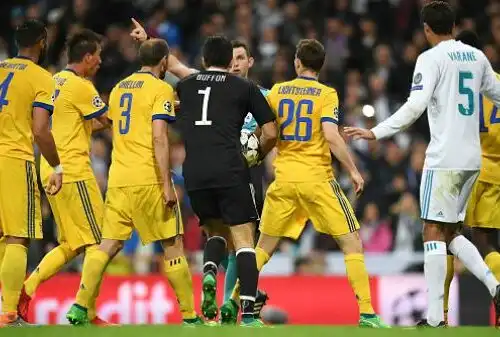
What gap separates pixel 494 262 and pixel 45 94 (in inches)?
160

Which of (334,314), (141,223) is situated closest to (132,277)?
(334,314)

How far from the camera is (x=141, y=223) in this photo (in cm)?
1091

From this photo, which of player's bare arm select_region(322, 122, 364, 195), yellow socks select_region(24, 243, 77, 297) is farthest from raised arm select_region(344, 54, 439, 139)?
yellow socks select_region(24, 243, 77, 297)

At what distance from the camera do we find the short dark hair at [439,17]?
10.3 meters

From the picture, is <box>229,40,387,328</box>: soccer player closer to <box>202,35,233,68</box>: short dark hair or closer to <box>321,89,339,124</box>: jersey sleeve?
<box>321,89,339,124</box>: jersey sleeve

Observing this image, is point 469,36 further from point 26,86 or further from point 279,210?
point 26,86

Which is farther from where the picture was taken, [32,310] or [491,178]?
[32,310]

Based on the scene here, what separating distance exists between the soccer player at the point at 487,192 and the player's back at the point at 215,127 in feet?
6.68

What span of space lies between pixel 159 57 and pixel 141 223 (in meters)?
1.43

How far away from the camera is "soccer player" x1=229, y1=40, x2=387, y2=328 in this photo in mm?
10891

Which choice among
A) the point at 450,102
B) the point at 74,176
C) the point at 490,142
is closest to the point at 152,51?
the point at 74,176

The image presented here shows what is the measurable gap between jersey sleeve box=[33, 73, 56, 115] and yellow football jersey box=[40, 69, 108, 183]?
0.64 metres

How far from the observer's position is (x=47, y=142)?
416 inches

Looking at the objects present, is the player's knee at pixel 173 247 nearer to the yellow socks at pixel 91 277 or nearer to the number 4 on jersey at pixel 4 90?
the yellow socks at pixel 91 277
